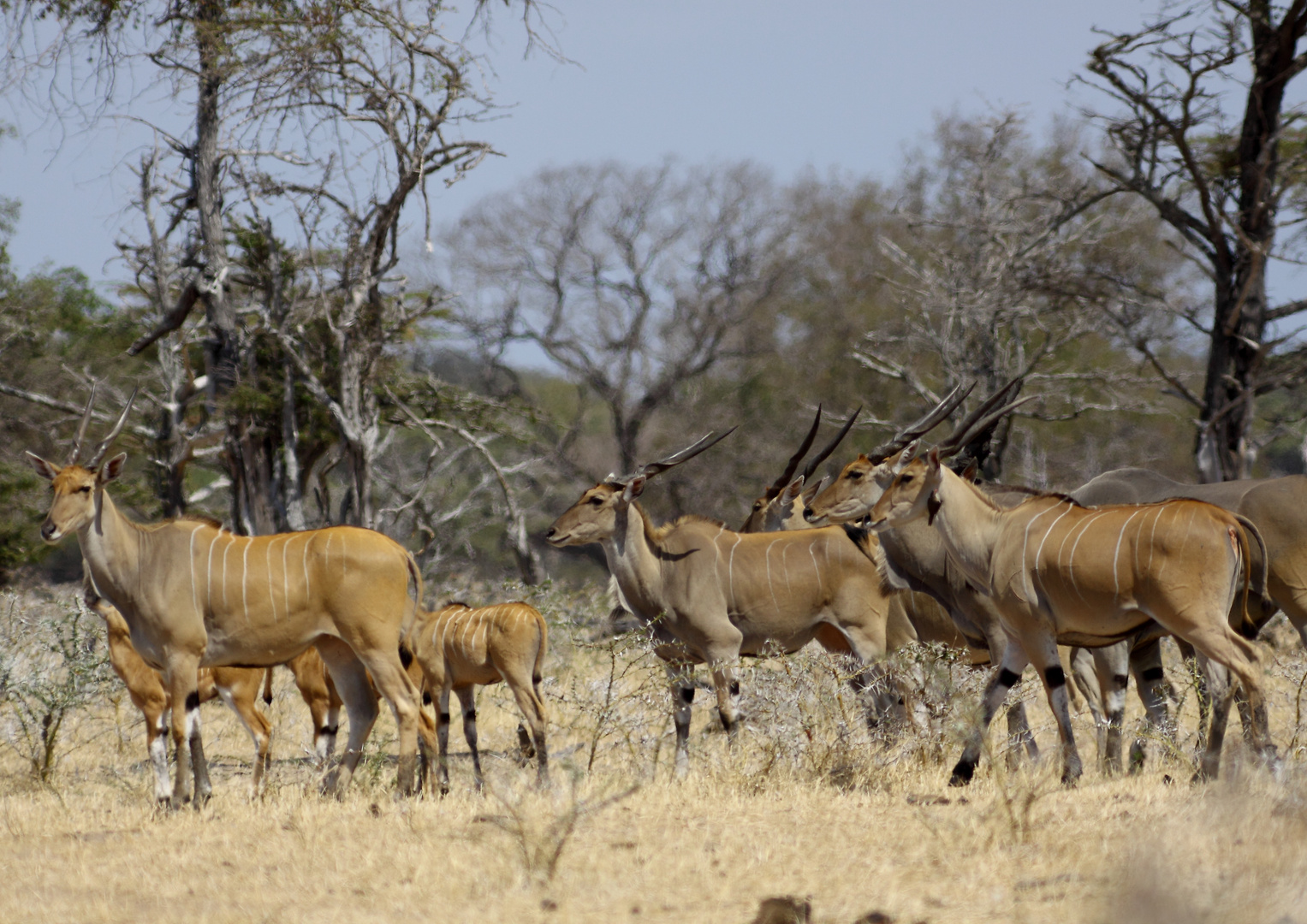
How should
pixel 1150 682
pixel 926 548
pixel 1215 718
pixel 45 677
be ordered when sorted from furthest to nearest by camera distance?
pixel 45 677
pixel 926 548
pixel 1150 682
pixel 1215 718

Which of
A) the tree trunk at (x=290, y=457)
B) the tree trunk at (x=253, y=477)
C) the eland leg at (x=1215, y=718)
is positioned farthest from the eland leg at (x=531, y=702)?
the tree trunk at (x=253, y=477)

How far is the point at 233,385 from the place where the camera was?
420 inches

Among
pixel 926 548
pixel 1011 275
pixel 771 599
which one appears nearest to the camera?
pixel 926 548

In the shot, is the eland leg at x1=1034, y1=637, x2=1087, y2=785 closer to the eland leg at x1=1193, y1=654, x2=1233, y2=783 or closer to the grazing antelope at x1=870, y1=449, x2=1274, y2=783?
the grazing antelope at x1=870, y1=449, x2=1274, y2=783

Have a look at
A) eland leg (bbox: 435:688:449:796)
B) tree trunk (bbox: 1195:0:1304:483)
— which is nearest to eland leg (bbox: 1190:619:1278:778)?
eland leg (bbox: 435:688:449:796)

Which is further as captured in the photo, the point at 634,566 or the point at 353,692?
the point at 634,566

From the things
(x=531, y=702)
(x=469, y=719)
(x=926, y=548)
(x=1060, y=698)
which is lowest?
(x=469, y=719)

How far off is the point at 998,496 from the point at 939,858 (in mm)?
2815

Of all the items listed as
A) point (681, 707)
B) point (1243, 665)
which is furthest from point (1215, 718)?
point (681, 707)

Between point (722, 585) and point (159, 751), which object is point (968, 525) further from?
point (159, 751)

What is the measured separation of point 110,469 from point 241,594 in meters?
0.83

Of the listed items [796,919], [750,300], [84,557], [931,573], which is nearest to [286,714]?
[84,557]

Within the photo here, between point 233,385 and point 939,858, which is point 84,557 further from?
point 233,385

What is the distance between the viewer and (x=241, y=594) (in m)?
5.66
